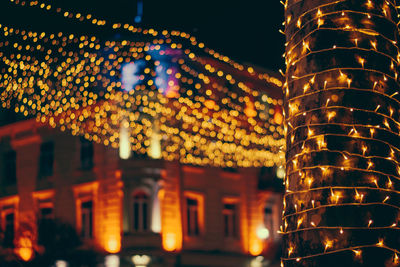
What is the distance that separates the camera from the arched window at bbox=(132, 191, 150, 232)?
2011 cm

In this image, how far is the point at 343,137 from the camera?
3.69 m

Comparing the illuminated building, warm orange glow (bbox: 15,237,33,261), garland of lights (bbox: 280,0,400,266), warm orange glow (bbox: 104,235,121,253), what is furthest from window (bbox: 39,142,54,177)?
garland of lights (bbox: 280,0,400,266)

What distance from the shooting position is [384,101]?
12.6 ft

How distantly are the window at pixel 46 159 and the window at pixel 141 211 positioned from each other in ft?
12.0

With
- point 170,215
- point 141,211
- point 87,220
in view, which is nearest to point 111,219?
point 141,211

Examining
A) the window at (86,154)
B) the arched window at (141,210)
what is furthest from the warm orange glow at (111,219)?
the window at (86,154)

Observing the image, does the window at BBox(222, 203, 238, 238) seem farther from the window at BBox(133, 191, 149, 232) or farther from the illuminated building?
the window at BBox(133, 191, 149, 232)

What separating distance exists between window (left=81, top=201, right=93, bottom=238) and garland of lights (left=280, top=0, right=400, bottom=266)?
1745 centimetres

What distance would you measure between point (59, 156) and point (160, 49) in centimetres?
514

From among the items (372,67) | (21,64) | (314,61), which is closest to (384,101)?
(372,67)

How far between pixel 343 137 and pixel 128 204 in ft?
55.1

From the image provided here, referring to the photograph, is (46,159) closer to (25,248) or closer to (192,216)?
(25,248)

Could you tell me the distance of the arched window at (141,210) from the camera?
20109 mm

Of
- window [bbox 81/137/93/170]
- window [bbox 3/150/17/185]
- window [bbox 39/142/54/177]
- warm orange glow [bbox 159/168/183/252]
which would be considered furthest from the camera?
window [bbox 3/150/17/185]
